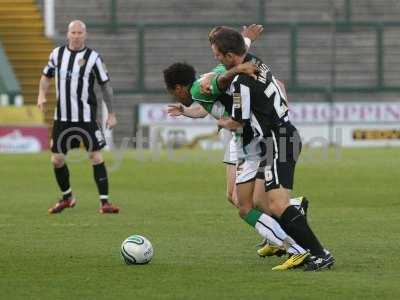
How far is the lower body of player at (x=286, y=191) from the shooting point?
8.55m

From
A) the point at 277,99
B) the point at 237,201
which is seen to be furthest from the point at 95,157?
the point at 277,99

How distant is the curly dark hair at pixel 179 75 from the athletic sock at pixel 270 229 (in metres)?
1.08

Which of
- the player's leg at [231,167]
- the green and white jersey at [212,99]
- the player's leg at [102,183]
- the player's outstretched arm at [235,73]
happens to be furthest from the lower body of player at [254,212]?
the player's leg at [102,183]

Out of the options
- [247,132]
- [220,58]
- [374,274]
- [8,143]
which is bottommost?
[8,143]

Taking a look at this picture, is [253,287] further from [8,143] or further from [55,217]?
[8,143]

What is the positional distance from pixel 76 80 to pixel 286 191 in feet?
18.5

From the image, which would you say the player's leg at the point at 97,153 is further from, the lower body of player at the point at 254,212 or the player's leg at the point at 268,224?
the player's leg at the point at 268,224

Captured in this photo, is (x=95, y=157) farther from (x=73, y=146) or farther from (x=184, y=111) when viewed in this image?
(x=184, y=111)

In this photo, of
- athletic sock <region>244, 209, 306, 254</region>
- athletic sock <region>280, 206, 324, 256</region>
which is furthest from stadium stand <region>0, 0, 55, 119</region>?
athletic sock <region>280, 206, 324, 256</region>

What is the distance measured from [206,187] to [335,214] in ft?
14.1

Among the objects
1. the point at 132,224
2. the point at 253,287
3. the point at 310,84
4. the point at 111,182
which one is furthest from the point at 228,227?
the point at 310,84

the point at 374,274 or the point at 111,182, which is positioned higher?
the point at 374,274

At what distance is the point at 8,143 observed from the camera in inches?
1024

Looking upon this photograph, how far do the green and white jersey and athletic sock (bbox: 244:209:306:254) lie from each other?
771 millimetres
